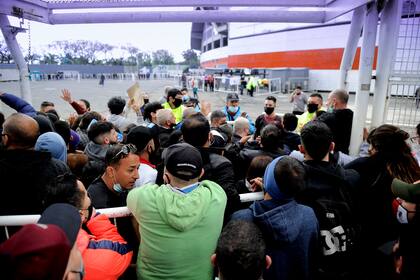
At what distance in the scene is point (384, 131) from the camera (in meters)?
2.40

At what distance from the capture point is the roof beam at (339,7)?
3506 mm

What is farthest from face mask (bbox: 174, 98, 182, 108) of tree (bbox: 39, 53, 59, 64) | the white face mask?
tree (bbox: 39, 53, 59, 64)

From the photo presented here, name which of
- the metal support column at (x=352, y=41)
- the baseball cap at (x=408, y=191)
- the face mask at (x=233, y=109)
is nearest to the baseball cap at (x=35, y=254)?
the baseball cap at (x=408, y=191)

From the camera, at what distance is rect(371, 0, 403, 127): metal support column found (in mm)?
3336

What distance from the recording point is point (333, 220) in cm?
198

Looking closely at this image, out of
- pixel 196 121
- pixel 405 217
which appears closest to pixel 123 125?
pixel 196 121

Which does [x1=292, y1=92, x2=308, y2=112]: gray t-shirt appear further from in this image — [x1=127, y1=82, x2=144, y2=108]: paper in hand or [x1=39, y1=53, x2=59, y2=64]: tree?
[x1=39, y1=53, x2=59, y2=64]: tree

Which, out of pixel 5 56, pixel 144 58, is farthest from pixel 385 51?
pixel 144 58

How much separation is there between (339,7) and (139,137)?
129 inches

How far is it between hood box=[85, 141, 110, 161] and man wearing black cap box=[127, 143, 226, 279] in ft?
4.77

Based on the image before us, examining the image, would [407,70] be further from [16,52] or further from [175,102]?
[16,52]

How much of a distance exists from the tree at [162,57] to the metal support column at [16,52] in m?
102

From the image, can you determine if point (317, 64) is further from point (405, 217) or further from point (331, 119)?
point (405, 217)

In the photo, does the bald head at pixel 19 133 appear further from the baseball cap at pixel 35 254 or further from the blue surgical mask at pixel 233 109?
the blue surgical mask at pixel 233 109
